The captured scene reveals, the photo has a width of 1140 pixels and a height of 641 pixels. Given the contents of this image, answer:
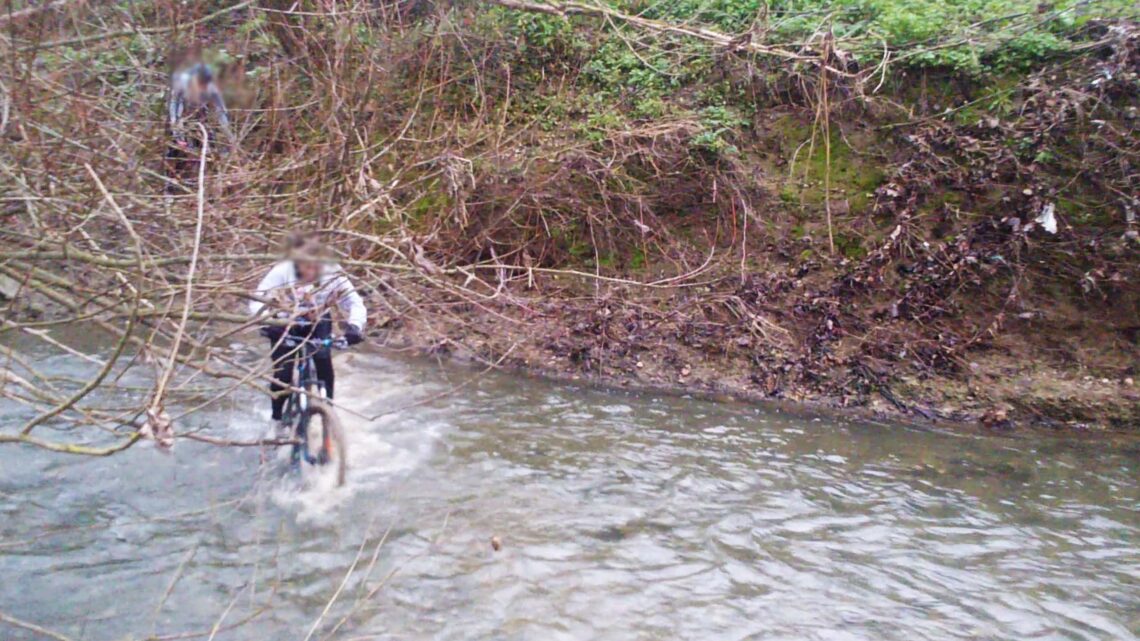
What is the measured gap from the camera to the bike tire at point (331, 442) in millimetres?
7316

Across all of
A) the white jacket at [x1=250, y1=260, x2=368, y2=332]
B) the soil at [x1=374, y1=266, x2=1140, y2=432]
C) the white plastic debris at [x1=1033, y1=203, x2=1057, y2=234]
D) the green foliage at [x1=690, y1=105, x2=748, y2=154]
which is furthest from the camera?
the green foliage at [x1=690, y1=105, x2=748, y2=154]

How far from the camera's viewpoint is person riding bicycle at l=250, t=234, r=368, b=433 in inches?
98.8

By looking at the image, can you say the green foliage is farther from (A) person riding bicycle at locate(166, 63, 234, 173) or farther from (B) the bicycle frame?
(A) person riding bicycle at locate(166, 63, 234, 173)

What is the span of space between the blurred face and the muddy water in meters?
2.35

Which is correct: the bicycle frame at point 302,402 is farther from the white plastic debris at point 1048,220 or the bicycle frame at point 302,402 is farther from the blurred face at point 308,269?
the white plastic debris at point 1048,220

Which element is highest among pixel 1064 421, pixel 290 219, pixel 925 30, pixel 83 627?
pixel 925 30

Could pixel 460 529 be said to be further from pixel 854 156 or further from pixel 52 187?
pixel 854 156

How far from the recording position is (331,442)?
7.41 m

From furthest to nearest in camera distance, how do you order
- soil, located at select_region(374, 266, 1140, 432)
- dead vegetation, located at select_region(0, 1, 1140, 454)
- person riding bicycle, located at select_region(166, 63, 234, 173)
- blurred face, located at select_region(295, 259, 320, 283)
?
1. soil, located at select_region(374, 266, 1140, 432)
2. dead vegetation, located at select_region(0, 1, 1140, 454)
3. person riding bicycle, located at select_region(166, 63, 234, 173)
4. blurred face, located at select_region(295, 259, 320, 283)

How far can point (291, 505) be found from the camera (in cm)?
704

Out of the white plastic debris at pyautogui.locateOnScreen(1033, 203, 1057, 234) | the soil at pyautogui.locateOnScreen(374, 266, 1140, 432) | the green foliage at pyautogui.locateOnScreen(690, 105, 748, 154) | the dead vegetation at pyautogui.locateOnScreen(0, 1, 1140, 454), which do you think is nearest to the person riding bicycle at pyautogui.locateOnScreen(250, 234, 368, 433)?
the dead vegetation at pyautogui.locateOnScreen(0, 1, 1140, 454)

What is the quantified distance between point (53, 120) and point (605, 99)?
28.7ft

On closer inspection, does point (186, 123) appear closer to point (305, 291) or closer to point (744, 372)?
point (305, 291)

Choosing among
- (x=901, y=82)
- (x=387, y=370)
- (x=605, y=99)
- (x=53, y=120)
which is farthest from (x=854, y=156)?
(x=53, y=120)
